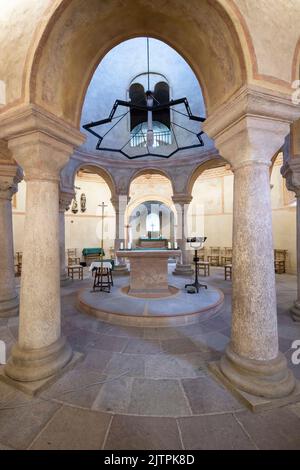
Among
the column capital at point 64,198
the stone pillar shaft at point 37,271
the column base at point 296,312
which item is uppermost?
the column capital at point 64,198

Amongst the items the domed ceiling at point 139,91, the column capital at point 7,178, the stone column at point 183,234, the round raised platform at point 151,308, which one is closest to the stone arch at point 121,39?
the column capital at point 7,178

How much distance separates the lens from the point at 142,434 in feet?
6.37

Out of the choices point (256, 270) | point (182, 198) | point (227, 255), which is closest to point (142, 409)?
point (256, 270)

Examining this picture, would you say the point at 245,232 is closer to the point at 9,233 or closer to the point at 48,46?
the point at 48,46

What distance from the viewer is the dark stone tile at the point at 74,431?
72.1 inches

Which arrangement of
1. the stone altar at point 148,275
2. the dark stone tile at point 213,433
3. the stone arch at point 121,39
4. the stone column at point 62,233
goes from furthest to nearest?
the stone column at point 62,233
the stone altar at point 148,275
the stone arch at point 121,39
the dark stone tile at point 213,433

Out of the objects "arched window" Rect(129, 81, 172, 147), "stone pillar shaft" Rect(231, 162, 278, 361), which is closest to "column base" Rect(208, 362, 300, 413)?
"stone pillar shaft" Rect(231, 162, 278, 361)

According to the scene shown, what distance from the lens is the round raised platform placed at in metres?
4.37

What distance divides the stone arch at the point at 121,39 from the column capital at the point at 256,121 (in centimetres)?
26

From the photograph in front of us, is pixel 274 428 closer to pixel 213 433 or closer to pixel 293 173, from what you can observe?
pixel 213 433

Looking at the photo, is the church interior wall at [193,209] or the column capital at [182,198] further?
the church interior wall at [193,209]

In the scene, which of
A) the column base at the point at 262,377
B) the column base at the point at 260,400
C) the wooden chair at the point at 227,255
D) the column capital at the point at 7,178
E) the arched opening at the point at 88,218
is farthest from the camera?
the arched opening at the point at 88,218

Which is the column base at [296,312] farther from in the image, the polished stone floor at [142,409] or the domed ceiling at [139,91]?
the domed ceiling at [139,91]

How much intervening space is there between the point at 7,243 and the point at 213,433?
5233mm
